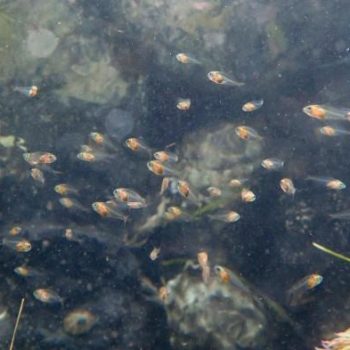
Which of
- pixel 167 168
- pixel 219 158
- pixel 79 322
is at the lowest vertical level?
pixel 79 322

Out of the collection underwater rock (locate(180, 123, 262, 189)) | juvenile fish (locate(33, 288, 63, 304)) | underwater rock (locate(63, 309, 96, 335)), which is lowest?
underwater rock (locate(63, 309, 96, 335))

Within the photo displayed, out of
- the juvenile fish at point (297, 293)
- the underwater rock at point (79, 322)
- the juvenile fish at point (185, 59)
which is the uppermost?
the juvenile fish at point (185, 59)

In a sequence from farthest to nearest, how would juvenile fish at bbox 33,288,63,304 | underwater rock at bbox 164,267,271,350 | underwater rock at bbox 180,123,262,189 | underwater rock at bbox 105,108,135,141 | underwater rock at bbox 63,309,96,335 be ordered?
underwater rock at bbox 105,108,135,141
underwater rock at bbox 180,123,262,189
underwater rock at bbox 63,309,96,335
juvenile fish at bbox 33,288,63,304
underwater rock at bbox 164,267,271,350

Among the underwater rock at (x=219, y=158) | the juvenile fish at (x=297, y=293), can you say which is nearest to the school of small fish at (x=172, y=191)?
the juvenile fish at (x=297, y=293)

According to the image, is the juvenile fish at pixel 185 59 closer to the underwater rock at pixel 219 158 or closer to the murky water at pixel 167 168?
the murky water at pixel 167 168

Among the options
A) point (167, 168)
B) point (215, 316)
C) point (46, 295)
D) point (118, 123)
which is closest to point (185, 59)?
point (118, 123)

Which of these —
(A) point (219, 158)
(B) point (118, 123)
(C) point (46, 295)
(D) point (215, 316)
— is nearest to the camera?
(D) point (215, 316)

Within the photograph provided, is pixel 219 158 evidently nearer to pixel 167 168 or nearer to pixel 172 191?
pixel 172 191

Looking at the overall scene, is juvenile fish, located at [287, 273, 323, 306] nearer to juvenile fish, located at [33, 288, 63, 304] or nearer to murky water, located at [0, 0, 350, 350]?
murky water, located at [0, 0, 350, 350]

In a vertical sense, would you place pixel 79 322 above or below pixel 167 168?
below

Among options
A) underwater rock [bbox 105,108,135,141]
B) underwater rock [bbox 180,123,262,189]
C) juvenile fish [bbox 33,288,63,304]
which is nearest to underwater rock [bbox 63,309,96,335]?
juvenile fish [bbox 33,288,63,304]

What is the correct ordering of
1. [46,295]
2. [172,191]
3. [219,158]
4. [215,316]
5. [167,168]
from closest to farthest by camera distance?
[215,316], [46,295], [167,168], [172,191], [219,158]
